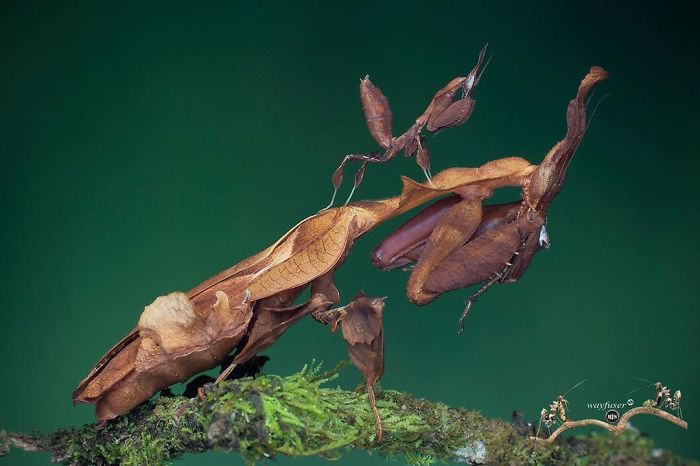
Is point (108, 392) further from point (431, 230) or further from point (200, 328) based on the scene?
point (431, 230)

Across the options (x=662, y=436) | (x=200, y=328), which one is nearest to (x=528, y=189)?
(x=200, y=328)

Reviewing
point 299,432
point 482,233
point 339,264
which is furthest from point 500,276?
point 299,432

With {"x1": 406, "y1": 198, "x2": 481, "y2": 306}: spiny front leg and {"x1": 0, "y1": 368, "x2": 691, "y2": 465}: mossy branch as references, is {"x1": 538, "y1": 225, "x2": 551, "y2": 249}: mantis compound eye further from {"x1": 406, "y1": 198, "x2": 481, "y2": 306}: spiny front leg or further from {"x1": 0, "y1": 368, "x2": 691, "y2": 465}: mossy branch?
{"x1": 0, "y1": 368, "x2": 691, "y2": 465}: mossy branch

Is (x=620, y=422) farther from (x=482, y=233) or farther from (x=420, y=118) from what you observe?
(x=420, y=118)

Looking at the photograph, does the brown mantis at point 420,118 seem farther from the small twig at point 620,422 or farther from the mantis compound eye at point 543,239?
the small twig at point 620,422

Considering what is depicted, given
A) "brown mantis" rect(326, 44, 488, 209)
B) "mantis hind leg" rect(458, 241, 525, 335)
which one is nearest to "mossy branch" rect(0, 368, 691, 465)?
"mantis hind leg" rect(458, 241, 525, 335)

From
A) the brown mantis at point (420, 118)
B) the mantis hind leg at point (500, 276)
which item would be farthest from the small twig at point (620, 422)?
the brown mantis at point (420, 118)
